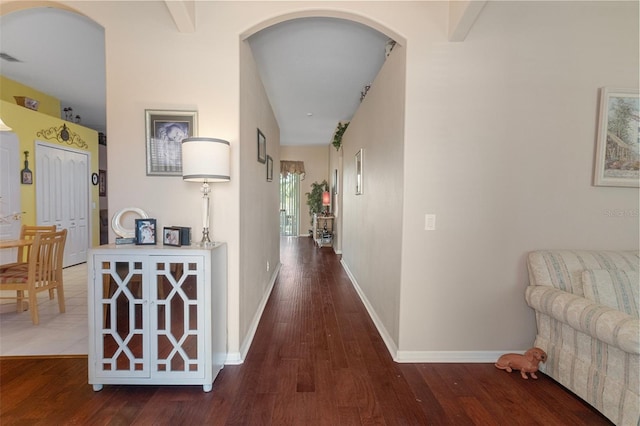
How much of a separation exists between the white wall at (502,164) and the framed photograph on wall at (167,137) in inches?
67.0

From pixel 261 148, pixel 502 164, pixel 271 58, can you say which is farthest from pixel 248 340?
pixel 271 58

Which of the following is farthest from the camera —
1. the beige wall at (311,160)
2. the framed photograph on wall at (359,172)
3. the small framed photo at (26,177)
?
the beige wall at (311,160)

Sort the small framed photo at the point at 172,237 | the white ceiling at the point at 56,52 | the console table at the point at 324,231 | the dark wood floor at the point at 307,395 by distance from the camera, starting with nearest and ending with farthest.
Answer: the dark wood floor at the point at 307,395, the small framed photo at the point at 172,237, the white ceiling at the point at 56,52, the console table at the point at 324,231

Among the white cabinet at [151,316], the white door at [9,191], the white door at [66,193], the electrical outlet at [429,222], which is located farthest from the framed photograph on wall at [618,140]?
the white door at [66,193]

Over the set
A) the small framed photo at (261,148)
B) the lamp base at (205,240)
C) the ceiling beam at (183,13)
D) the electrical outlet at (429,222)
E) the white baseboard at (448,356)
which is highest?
the ceiling beam at (183,13)

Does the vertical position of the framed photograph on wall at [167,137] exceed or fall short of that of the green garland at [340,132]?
it falls short

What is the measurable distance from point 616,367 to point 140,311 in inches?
113

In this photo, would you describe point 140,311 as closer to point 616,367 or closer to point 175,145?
point 175,145

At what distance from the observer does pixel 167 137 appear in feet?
7.36

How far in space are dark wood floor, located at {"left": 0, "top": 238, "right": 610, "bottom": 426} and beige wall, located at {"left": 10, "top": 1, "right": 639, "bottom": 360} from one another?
27cm

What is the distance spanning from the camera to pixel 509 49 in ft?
7.47

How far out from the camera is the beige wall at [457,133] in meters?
2.23

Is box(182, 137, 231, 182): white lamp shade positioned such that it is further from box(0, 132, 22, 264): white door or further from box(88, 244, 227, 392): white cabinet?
box(0, 132, 22, 264): white door

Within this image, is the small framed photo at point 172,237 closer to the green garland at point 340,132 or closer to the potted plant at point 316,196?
the green garland at point 340,132
